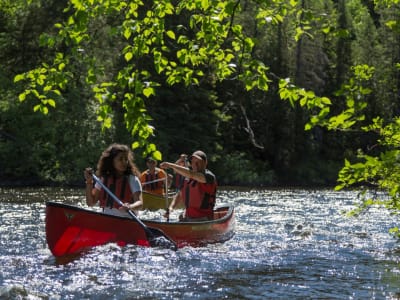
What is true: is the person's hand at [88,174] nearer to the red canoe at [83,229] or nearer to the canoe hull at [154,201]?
the red canoe at [83,229]

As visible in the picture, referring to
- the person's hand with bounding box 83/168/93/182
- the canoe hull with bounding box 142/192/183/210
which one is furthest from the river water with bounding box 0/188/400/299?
the canoe hull with bounding box 142/192/183/210

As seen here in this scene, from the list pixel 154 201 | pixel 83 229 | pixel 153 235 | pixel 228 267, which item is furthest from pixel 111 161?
pixel 154 201

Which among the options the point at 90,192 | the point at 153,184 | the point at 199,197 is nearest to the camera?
the point at 90,192

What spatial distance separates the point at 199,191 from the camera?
485 inches

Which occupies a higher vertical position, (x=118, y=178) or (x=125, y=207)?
(x=118, y=178)

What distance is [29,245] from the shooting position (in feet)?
38.1

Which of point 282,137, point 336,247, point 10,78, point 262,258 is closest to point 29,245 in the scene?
point 262,258

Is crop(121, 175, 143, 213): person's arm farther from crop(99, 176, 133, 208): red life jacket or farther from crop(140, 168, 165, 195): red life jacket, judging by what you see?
crop(140, 168, 165, 195): red life jacket

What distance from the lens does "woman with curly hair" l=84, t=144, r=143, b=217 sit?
384 inches

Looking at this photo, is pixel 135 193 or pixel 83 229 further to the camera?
pixel 135 193

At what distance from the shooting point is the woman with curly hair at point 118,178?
9.74 metres

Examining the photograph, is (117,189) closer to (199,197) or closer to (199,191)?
(199,191)

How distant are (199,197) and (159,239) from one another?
2.26 metres

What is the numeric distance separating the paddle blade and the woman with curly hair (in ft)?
1.45
